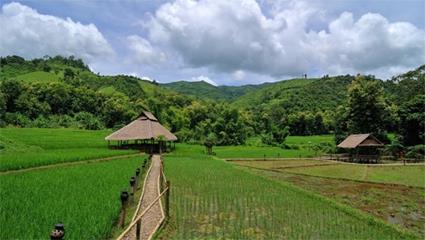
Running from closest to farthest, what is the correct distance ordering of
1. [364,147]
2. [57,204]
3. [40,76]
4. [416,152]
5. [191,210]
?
[57,204]
[191,210]
[416,152]
[364,147]
[40,76]

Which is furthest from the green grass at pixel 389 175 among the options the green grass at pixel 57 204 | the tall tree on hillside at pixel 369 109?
the tall tree on hillside at pixel 369 109

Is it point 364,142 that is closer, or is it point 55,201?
point 55,201

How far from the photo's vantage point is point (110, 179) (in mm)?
13742

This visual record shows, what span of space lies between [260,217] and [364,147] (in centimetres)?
3210

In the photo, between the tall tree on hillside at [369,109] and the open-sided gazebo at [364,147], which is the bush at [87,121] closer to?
the open-sided gazebo at [364,147]

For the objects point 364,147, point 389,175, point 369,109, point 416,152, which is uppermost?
point 369,109

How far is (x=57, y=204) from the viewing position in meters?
8.55

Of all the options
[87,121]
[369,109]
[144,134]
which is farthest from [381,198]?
[87,121]

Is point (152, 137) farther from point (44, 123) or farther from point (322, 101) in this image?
point (322, 101)

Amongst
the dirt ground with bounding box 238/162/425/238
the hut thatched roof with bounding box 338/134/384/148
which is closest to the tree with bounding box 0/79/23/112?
the hut thatched roof with bounding box 338/134/384/148

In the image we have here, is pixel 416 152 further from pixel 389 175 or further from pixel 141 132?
pixel 141 132

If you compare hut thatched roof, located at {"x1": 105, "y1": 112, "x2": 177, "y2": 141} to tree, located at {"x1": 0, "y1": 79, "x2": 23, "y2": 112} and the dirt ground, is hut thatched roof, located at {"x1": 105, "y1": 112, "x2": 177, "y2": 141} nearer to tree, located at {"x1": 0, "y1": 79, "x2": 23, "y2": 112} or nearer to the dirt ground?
the dirt ground

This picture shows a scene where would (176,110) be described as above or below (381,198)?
above

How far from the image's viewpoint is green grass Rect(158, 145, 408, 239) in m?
8.06
